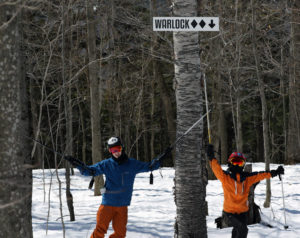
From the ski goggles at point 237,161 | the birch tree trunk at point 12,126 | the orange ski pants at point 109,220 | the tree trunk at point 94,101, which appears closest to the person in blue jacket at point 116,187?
the orange ski pants at point 109,220

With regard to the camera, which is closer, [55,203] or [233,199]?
[233,199]

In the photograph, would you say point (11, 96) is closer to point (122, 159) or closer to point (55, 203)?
point (122, 159)

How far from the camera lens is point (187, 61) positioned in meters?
4.76

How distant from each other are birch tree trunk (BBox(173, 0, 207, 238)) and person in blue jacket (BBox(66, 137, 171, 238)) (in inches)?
20.4

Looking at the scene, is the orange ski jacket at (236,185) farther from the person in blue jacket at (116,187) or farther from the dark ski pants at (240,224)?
the person in blue jacket at (116,187)

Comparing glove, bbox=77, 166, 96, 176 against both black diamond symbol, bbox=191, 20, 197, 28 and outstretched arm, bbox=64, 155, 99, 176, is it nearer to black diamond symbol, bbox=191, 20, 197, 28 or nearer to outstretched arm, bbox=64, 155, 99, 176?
outstretched arm, bbox=64, 155, 99, 176

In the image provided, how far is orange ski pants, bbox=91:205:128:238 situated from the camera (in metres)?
5.05

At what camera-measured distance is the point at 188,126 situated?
475 cm

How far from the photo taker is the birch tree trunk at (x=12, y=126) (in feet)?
10.6

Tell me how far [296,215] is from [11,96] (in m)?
6.99

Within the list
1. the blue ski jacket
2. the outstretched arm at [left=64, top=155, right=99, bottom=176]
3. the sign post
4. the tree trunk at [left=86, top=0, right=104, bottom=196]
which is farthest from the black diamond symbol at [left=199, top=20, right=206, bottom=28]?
the tree trunk at [left=86, top=0, right=104, bottom=196]

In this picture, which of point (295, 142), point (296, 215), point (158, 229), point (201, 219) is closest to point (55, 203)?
point (158, 229)

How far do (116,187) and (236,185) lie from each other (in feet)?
5.11

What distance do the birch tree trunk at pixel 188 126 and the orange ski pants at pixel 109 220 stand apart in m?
0.78
